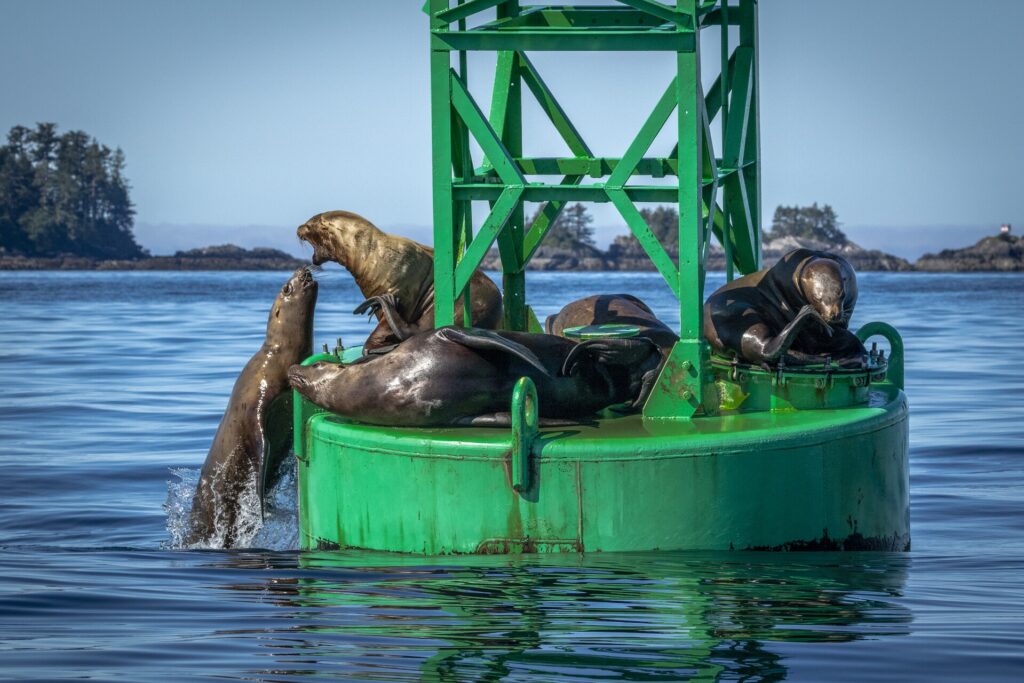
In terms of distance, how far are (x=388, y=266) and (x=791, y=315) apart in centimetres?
271

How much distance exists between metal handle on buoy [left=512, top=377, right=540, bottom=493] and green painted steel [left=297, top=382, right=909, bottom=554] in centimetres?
1

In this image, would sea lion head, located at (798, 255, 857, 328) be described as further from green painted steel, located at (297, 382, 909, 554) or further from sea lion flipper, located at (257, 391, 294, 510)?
sea lion flipper, located at (257, 391, 294, 510)

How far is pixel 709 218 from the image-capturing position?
972 centimetres

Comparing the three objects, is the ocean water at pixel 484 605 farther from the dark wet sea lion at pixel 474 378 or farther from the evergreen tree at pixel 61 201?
the evergreen tree at pixel 61 201

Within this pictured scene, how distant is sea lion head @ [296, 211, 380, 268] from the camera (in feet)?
35.7

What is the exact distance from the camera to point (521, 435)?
812 cm

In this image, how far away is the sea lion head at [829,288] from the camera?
9766mm

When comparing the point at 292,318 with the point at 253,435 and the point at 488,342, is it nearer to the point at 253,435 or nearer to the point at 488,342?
the point at 253,435

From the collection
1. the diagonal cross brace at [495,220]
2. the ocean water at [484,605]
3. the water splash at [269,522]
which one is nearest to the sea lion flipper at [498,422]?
the ocean water at [484,605]

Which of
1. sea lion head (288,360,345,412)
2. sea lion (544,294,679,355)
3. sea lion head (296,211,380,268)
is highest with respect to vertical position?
sea lion head (296,211,380,268)

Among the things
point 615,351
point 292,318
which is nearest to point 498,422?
point 615,351

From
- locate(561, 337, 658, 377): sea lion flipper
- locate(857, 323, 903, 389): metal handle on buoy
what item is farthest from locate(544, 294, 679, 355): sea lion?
locate(857, 323, 903, 389): metal handle on buoy

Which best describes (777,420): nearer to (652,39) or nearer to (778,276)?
(778,276)

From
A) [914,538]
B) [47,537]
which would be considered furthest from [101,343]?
[914,538]
